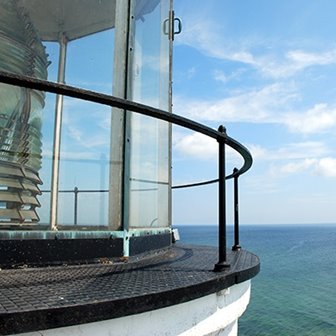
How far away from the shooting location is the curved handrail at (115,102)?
4.41ft

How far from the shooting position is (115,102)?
1570mm

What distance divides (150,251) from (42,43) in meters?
1.41

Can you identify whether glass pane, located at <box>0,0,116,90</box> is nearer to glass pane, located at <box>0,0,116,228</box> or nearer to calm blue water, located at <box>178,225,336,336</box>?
glass pane, located at <box>0,0,116,228</box>

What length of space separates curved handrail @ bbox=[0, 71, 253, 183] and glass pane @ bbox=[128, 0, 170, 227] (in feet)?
2.26

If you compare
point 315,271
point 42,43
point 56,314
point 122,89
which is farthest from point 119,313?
point 315,271

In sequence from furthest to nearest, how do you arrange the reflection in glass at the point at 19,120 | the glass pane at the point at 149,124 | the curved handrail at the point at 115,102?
the glass pane at the point at 149,124 → the reflection in glass at the point at 19,120 → the curved handrail at the point at 115,102

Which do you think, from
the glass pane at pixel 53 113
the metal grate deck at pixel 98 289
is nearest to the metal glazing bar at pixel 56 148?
the glass pane at pixel 53 113

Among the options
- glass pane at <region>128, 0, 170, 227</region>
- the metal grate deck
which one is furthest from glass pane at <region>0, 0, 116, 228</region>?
the metal grate deck

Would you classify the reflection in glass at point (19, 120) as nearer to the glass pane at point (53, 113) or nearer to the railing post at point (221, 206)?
the glass pane at point (53, 113)

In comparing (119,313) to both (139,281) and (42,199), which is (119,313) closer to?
(139,281)

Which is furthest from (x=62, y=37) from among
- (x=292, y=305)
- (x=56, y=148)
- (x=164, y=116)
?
(x=292, y=305)

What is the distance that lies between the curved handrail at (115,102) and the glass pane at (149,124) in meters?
0.69

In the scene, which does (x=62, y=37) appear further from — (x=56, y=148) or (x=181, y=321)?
(x=181, y=321)

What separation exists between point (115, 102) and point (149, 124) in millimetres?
1345
